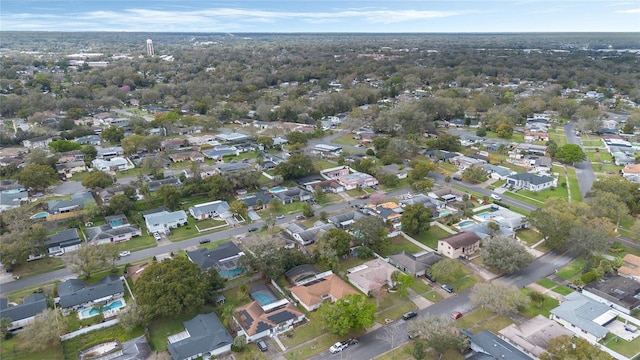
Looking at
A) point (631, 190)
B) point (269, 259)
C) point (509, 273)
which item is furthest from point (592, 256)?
point (269, 259)

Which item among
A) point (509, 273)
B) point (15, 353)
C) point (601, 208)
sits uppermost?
point (601, 208)

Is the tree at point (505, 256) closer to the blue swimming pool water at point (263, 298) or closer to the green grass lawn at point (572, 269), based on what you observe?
the green grass lawn at point (572, 269)

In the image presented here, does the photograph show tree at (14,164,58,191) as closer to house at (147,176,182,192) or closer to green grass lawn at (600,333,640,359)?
house at (147,176,182,192)

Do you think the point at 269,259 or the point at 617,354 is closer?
the point at 617,354

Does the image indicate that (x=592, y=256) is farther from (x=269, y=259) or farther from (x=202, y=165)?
(x=202, y=165)

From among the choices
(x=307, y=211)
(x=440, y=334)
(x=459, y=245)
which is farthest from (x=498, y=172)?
(x=440, y=334)

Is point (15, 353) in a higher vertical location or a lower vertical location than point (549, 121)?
lower
